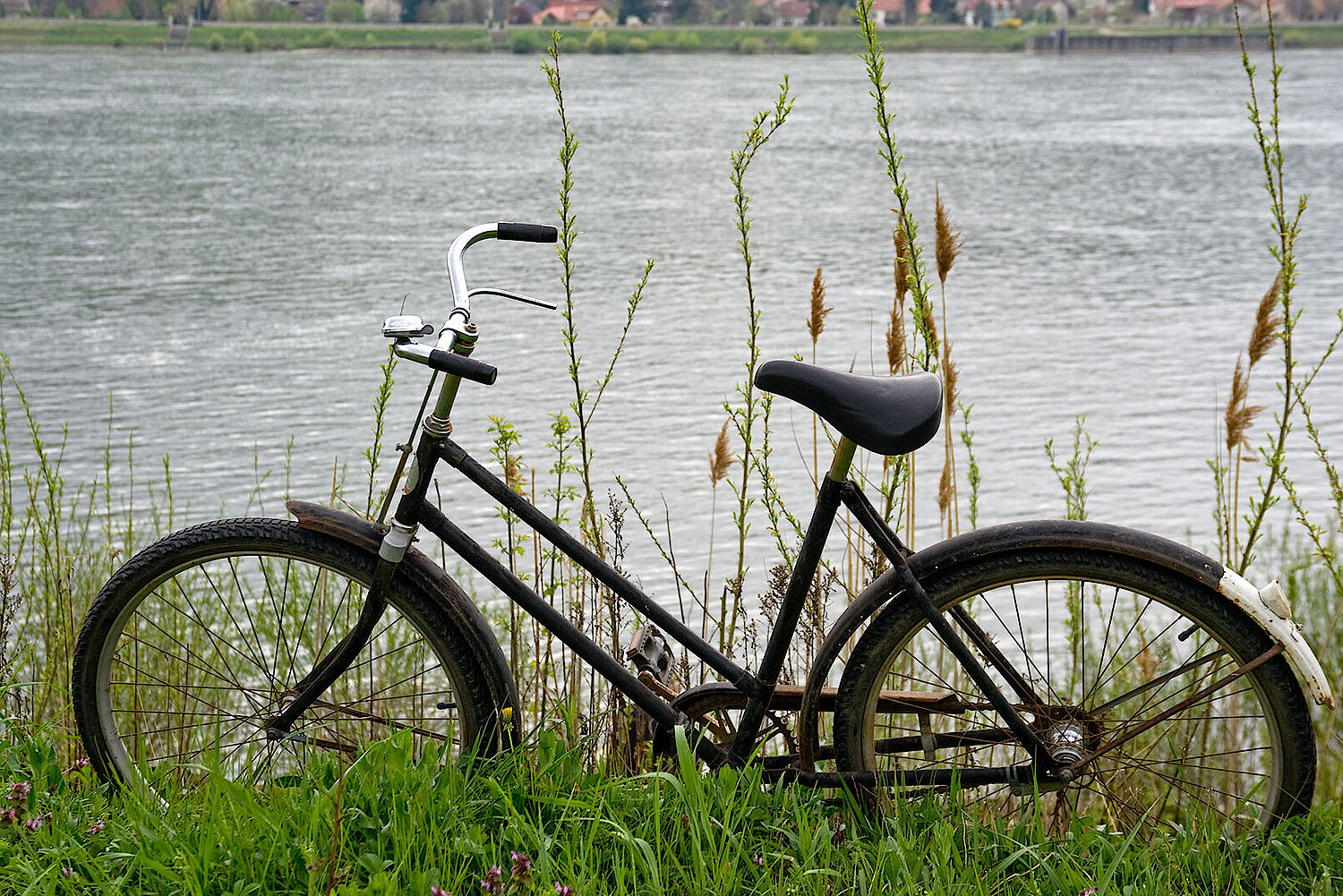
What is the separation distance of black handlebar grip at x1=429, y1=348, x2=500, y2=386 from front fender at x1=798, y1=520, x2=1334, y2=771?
83 centimetres

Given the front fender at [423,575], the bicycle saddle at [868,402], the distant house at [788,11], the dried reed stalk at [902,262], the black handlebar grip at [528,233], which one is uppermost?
the distant house at [788,11]

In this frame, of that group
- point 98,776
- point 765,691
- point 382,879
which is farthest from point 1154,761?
point 98,776

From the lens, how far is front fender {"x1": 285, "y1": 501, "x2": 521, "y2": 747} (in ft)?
8.90

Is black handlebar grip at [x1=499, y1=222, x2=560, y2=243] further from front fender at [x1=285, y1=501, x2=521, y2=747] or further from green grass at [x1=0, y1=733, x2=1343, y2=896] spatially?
green grass at [x1=0, y1=733, x2=1343, y2=896]

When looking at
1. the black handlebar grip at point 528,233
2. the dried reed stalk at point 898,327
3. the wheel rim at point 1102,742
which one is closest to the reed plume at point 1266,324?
the wheel rim at point 1102,742

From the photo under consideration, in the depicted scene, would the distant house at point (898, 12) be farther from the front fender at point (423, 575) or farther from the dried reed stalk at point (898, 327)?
the front fender at point (423, 575)

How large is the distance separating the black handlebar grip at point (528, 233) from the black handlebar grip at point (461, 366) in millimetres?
322

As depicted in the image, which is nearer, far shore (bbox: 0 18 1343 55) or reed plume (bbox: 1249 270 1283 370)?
reed plume (bbox: 1249 270 1283 370)

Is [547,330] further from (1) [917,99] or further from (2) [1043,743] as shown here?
(1) [917,99]

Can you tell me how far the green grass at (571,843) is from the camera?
2.44 meters

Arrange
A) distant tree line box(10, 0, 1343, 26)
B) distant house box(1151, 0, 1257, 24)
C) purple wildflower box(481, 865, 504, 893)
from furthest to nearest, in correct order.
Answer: distant house box(1151, 0, 1257, 24), distant tree line box(10, 0, 1343, 26), purple wildflower box(481, 865, 504, 893)

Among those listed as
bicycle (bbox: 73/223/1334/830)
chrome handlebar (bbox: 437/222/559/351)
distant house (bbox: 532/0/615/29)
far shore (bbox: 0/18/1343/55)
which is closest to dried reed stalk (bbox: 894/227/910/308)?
bicycle (bbox: 73/223/1334/830)

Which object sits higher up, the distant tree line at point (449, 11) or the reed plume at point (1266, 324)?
the distant tree line at point (449, 11)

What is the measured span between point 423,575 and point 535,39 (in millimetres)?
61483
